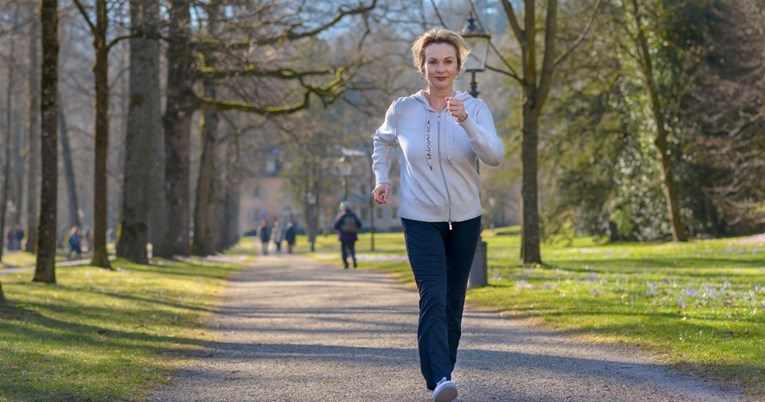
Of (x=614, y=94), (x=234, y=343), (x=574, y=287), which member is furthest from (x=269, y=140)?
(x=234, y=343)

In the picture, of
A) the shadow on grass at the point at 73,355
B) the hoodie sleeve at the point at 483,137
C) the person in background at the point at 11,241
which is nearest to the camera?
the hoodie sleeve at the point at 483,137

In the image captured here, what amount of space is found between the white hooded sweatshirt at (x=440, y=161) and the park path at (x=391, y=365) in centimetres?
127

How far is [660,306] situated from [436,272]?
653 centimetres

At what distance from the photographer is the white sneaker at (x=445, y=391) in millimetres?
6070

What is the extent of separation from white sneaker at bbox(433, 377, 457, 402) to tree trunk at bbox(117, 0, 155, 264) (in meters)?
22.0

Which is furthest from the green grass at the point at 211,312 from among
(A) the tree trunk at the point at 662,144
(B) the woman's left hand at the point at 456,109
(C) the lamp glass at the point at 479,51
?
(A) the tree trunk at the point at 662,144

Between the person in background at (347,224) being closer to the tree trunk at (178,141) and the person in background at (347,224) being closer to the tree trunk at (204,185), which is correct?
the tree trunk at (178,141)

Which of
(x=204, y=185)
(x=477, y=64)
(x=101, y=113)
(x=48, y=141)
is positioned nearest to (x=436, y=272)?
(x=48, y=141)

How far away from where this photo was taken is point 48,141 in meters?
16.8

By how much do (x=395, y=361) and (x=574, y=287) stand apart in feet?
24.1

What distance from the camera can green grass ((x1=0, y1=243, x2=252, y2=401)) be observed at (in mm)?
7762

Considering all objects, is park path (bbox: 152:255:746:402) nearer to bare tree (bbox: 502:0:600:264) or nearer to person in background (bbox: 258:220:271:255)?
bare tree (bbox: 502:0:600:264)

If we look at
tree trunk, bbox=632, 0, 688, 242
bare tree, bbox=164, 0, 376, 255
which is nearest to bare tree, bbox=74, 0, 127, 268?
bare tree, bbox=164, 0, 376, 255

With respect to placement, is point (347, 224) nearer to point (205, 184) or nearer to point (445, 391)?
point (205, 184)
